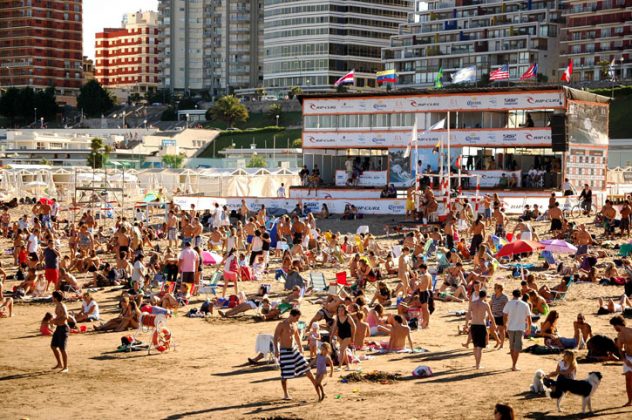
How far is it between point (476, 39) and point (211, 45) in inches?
2223

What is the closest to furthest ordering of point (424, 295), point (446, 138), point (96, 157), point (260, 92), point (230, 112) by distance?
point (424, 295)
point (446, 138)
point (96, 157)
point (230, 112)
point (260, 92)

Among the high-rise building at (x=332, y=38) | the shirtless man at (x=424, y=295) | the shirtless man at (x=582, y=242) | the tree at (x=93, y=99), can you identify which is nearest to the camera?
the shirtless man at (x=424, y=295)

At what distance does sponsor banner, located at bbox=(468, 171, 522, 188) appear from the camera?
46.1 meters

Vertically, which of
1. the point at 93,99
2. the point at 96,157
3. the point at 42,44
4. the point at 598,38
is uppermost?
the point at 42,44

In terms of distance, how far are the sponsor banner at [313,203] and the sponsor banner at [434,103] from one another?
763 centimetres

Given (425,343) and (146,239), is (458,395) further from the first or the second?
(146,239)

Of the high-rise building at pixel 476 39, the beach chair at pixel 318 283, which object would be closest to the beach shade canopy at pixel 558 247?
the beach chair at pixel 318 283

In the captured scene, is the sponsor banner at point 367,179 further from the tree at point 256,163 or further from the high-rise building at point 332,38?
the high-rise building at point 332,38

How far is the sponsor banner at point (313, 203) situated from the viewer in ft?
138

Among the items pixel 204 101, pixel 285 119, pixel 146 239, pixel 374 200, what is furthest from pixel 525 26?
pixel 146 239

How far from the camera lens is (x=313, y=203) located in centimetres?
4281

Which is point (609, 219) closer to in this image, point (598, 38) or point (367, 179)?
point (367, 179)

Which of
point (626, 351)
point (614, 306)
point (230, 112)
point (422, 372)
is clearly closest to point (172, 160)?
point (230, 112)

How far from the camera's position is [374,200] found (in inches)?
1665
